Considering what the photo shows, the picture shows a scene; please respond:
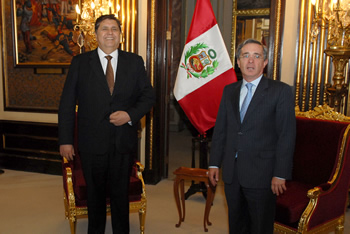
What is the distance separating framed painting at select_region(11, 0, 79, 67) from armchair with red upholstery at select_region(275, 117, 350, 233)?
324 centimetres

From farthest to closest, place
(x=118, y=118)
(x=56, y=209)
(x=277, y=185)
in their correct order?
(x=56, y=209) → (x=118, y=118) → (x=277, y=185)

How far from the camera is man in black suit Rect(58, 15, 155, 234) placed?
7.52 feet

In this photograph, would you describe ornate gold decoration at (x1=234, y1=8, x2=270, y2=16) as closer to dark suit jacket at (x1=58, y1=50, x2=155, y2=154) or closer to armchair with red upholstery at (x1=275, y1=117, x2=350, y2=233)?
armchair with red upholstery at (x1=275, y1=117, x2=350, y2=233)

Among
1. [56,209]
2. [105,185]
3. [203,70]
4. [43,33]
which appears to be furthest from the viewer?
[43,33]

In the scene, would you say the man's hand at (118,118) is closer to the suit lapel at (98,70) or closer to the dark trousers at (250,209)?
the suit lapel at (98,70)

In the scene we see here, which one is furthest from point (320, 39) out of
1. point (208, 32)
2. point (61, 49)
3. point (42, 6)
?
point (42, 6)

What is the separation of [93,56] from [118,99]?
34cm

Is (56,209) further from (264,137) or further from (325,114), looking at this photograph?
(325,114)

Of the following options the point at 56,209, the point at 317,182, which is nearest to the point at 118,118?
the point at 317,182

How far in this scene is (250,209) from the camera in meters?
1.97

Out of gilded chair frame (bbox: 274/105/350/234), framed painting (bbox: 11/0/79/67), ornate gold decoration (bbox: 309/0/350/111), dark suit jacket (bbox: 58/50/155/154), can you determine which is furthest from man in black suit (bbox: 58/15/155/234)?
framed painting (bbox: 11/0/79/67)

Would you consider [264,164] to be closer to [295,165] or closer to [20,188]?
[295,165]

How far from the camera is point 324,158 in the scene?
2.69 m

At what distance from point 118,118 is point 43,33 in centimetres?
317
